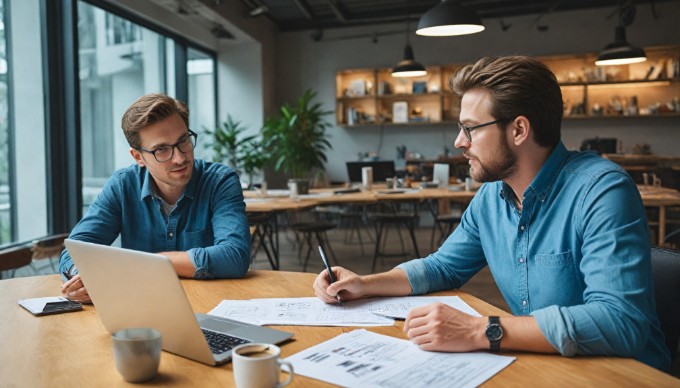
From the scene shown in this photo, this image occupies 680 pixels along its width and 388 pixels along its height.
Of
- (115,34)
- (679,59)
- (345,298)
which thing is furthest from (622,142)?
(345,298)

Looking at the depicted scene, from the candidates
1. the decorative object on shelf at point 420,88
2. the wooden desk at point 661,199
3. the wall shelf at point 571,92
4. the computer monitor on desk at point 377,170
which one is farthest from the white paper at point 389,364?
the decorative object on shelf at point 420,88

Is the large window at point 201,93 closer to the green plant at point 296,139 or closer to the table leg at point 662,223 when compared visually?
the green plant at point 296,139

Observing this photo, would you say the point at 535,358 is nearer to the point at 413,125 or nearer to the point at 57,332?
the point at 57,332

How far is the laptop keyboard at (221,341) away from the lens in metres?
1.17

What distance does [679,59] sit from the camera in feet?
27.7

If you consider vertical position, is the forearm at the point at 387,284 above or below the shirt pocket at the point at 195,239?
below

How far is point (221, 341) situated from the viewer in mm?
1212

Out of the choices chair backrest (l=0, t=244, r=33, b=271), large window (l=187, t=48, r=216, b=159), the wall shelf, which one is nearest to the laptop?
chair backrest (l=0, t=244, r=33, b=271)

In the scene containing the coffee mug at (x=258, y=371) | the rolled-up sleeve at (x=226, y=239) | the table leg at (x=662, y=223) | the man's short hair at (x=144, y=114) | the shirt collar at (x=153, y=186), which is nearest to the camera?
the coffee mug at (x=258, y=371)

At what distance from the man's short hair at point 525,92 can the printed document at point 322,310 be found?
0.50m

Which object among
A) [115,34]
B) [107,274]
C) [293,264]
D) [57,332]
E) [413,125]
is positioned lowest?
[293,264]

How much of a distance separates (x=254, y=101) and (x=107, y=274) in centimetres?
826

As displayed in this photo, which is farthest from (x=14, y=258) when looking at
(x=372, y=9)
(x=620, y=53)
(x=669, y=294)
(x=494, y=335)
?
(x=372, y=9)

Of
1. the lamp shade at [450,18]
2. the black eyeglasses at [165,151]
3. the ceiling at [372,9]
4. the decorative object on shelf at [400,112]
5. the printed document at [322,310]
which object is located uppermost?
the ceiling at [372,9]
